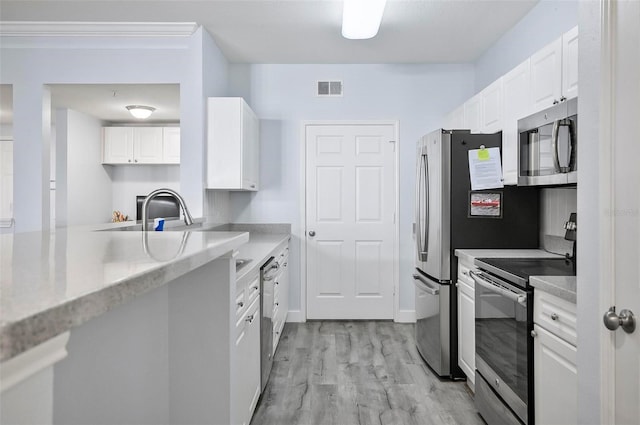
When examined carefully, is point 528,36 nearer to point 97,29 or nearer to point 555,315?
point 555,315

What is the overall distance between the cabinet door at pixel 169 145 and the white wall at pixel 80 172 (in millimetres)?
955

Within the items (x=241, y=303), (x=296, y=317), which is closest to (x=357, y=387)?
(x=241, y=303)

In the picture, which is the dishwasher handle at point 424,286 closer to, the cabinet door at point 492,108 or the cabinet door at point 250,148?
the cabinet door at point 492,108

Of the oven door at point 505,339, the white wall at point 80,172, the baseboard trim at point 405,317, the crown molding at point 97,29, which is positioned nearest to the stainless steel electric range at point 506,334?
the oven door at point 505,339

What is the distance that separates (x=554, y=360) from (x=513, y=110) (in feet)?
5.34

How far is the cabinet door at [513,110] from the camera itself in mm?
2576

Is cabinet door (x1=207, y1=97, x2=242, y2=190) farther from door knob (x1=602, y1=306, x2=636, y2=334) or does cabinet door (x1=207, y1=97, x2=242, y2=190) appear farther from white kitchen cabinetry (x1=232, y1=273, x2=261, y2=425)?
door knob (x1=602, y1=306, x2=636, y2=334)

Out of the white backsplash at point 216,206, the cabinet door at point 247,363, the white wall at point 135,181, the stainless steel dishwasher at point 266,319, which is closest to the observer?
the cabinet door at point 247,363

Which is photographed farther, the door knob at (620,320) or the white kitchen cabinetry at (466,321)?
the white kitchen cabinetry at (466,321)

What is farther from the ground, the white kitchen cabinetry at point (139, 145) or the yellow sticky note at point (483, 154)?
the white kitchen cabinetry at point (139, 145)

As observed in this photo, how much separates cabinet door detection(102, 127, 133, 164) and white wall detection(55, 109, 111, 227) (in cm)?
10

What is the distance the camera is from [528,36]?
3.24m

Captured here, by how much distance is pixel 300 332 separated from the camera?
4.07 metres

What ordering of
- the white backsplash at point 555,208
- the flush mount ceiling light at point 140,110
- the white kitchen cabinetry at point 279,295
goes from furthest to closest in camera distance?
1. the flush mount ceiling light at point 140,110
2. the white kitchen cabinetry at point 279,295
3. the white backsplash at point 555,208
